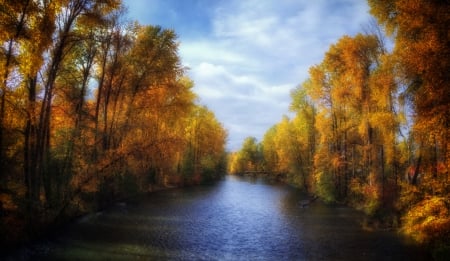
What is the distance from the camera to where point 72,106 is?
2591 cm

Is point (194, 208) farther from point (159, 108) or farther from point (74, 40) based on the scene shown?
point (74, 40)

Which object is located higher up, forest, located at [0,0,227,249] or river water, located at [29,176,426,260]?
forest, located at [0,0,227,249]

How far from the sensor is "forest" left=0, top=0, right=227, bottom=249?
15.5 metres

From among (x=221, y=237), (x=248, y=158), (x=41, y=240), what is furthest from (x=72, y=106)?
(x=248, y=158)

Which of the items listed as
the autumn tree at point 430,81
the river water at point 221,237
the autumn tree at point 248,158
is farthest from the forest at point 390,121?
the autumn tree at point 248,158

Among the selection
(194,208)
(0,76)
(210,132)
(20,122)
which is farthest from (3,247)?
(210,132)

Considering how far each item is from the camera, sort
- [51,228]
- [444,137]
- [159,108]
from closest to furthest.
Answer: [444,137], [51,228], [159,108]

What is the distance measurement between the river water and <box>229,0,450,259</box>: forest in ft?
7.43

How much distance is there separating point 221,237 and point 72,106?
48.1 feet

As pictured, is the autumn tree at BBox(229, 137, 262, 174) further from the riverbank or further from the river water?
the riverbank

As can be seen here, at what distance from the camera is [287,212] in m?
30.6

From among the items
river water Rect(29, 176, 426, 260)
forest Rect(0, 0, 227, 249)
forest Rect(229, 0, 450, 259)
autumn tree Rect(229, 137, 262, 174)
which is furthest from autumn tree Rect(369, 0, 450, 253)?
autumn tree Rect(229, 137, 262, 174)

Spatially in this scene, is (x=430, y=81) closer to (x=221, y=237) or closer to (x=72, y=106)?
(x=221, y=237)

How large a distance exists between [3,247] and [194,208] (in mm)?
17621
